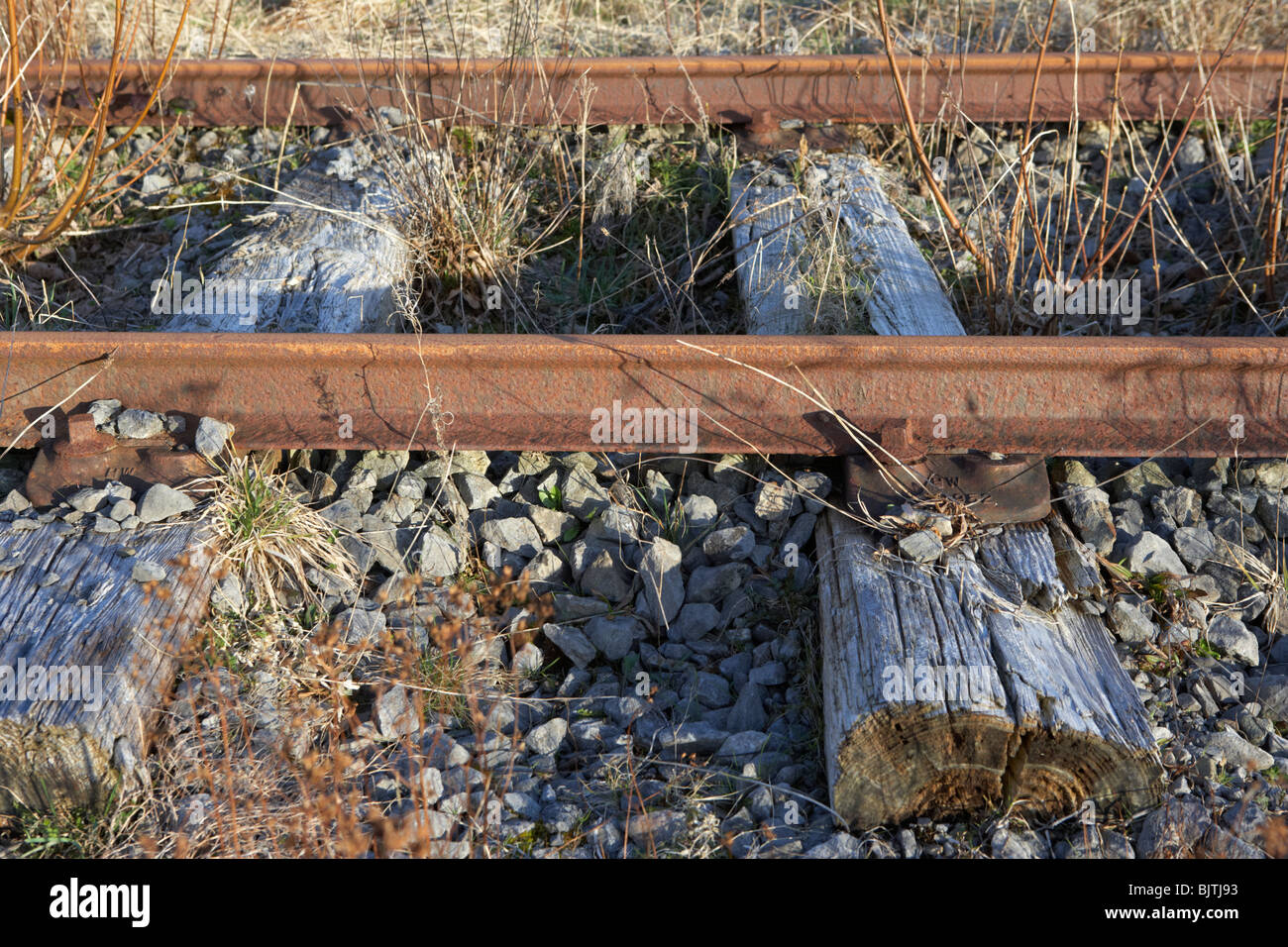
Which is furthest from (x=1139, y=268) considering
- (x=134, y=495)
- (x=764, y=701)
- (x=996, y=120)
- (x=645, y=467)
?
(x=134, y=495)

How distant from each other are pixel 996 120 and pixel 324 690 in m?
3.80

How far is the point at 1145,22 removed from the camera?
19.2ft

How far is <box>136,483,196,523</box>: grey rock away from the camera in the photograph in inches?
99.7

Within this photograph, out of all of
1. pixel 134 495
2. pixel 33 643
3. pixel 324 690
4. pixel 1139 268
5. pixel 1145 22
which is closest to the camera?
pixel 33 643

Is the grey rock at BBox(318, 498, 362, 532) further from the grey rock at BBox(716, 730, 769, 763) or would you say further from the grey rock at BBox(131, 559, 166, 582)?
the grey rock at BBox(716, 730, 769, 763)

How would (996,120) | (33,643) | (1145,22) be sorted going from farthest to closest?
(1145,22), (996,120), (33,643)

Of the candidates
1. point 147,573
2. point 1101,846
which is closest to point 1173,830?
point 1101,846

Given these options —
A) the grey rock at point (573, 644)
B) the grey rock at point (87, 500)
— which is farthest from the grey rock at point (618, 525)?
the grey rock at point (87, 500)

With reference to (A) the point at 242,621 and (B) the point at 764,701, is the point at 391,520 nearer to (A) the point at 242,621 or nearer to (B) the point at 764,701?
(A) the point at 242,621

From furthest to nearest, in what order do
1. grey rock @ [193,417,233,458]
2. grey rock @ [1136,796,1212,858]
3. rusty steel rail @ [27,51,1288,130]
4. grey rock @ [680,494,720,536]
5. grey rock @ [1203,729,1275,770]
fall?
rusty steel rail @ [27,51,1288,130] → grey rock @ [680,494,720,536] → grey rock @ [193,417,233,458] → grey rock @ [1203,729,1275,770] → grey rock @ [1136,796,1212,858]

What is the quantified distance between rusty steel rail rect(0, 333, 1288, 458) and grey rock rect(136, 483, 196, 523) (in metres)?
0.29

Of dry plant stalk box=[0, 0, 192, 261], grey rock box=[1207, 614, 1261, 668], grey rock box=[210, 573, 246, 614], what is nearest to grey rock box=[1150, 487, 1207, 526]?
grey rock box=[1207, 614, 1261, 668]

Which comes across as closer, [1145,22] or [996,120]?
[996,120]

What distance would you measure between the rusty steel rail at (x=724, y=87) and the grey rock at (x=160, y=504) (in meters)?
2.38
